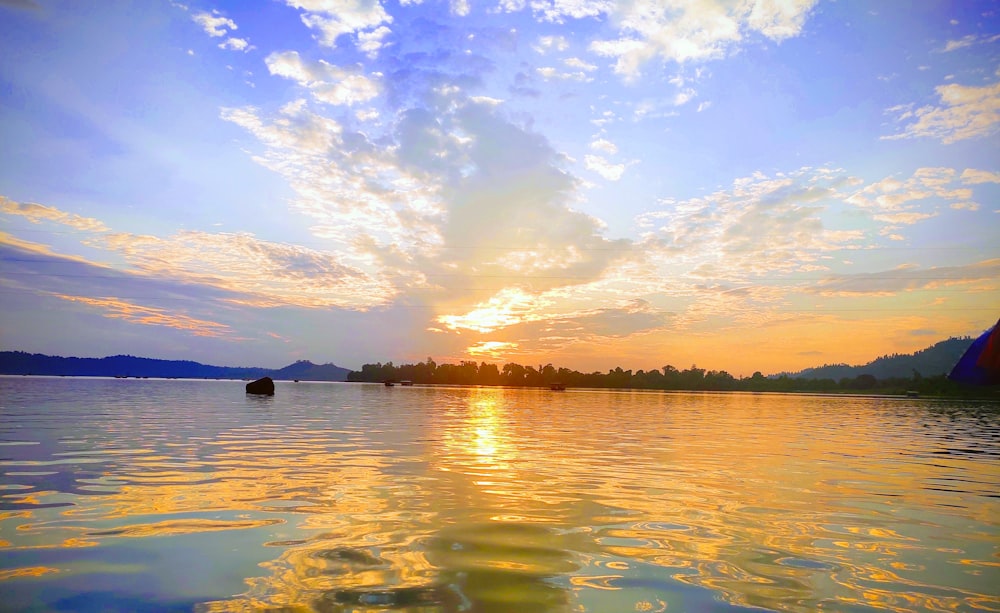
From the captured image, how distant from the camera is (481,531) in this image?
927 centimetres

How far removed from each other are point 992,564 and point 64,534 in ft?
43.6

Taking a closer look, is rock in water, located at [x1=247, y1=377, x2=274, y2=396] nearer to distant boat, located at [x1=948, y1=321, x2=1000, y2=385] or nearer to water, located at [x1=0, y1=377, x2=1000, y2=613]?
water, located at [x1=0, y1=377, x2=1000, y2=613]

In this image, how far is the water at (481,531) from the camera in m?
6.37

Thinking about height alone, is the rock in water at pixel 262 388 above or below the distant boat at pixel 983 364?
below

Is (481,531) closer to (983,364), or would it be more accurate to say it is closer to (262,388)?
(983,364)

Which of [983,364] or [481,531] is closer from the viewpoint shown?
[481,531]

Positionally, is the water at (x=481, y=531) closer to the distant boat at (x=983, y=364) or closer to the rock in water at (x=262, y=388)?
the distant boat at (x=983, y=364)

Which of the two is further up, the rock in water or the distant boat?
the distant boat

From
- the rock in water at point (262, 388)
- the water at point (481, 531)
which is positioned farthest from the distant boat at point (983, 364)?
the rock in water at point (262, 388)

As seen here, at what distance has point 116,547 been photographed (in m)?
7.95

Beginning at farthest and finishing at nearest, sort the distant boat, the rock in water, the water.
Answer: the rock in water, the distant boat, the water

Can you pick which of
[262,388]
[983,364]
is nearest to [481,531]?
[983,364]

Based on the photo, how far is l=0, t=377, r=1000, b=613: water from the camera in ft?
20.9

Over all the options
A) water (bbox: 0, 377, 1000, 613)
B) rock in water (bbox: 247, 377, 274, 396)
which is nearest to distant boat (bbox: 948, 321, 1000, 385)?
water (bbox: 0, 377, 1000, 613)
